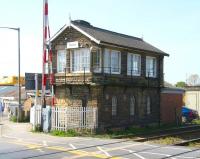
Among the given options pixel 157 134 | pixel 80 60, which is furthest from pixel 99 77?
pixel 157 134

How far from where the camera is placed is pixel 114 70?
95.3 ft

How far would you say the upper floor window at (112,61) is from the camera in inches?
1113

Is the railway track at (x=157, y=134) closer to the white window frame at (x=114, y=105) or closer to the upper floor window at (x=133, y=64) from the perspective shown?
the white window frame at (x=114, y=105)

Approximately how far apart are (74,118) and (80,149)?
24.5 ft

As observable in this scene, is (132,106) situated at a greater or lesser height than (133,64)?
lesser

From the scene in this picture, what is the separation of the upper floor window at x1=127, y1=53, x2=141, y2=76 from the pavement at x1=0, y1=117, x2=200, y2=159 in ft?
27.1

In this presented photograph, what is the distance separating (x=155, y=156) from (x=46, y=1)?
46.0ft

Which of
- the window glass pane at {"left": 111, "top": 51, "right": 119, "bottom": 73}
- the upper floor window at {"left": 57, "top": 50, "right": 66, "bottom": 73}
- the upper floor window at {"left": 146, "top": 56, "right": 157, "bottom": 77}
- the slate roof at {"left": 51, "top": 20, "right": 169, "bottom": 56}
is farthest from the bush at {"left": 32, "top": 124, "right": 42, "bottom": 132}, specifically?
the upper floor window at {"left": 146, "top": 56, "right": 157, "bottom": 77}

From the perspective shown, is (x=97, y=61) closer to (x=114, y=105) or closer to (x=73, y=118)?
(x=114, y=105)

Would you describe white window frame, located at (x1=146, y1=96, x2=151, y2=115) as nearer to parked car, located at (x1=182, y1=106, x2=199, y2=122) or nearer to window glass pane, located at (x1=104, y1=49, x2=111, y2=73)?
window glass pane, located at (x1=104, y1=49, x2=111, y2=73)

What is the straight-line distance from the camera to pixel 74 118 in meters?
26.7

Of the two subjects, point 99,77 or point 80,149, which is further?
point 99,77

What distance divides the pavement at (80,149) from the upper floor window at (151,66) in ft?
34.7

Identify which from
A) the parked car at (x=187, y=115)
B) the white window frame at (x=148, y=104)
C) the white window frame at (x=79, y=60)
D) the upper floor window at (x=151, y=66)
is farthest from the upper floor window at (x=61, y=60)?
the parked car at (x=187, y=115)
